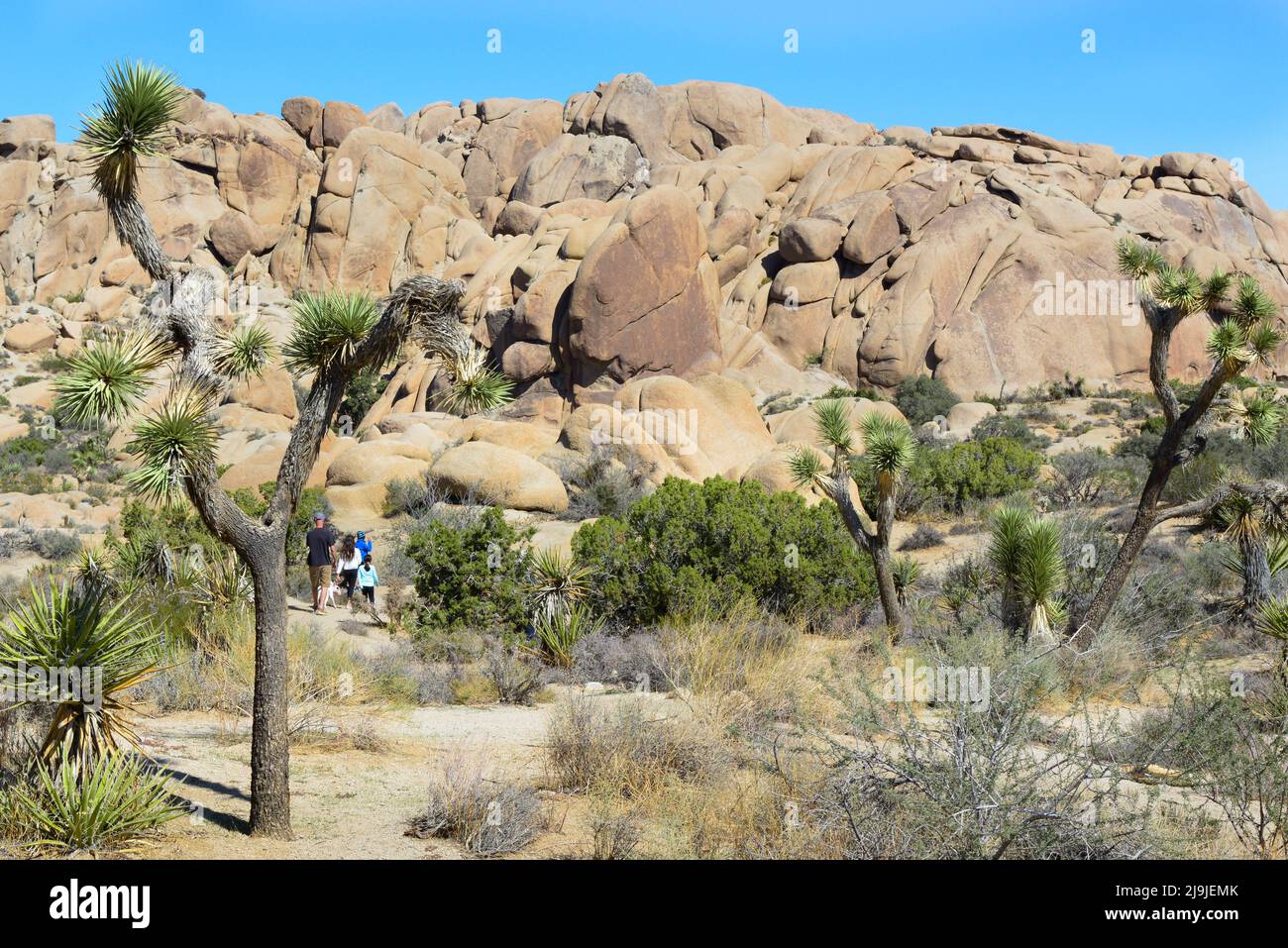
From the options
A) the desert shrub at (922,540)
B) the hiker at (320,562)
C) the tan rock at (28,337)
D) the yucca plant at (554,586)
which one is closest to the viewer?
the yucca plant at (554,586)

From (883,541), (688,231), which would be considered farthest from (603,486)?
(688,231)

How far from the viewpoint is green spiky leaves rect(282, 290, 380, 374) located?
6.09 metres

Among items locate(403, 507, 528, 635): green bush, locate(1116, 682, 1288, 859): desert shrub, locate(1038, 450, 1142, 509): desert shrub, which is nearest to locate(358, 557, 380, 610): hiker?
locate(403, 507, 528, 635): green bush

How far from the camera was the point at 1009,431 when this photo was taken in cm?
3109

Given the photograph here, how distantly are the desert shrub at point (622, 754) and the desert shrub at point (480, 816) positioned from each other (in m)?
0.79

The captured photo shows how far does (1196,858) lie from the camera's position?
5.48 m

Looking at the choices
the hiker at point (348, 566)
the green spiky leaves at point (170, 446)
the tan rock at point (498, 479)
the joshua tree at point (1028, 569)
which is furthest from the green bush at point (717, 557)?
the green spiky leaves at point (170, 446)

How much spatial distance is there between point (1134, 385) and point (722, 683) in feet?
113

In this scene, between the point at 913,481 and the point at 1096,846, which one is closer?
the point at 1096,846

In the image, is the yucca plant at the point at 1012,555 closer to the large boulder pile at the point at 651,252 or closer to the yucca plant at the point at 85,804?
the yucca plant at the point at 85,804

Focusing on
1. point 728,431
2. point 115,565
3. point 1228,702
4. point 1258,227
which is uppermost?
point 1258,227

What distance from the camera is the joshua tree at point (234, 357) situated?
5.80 m
